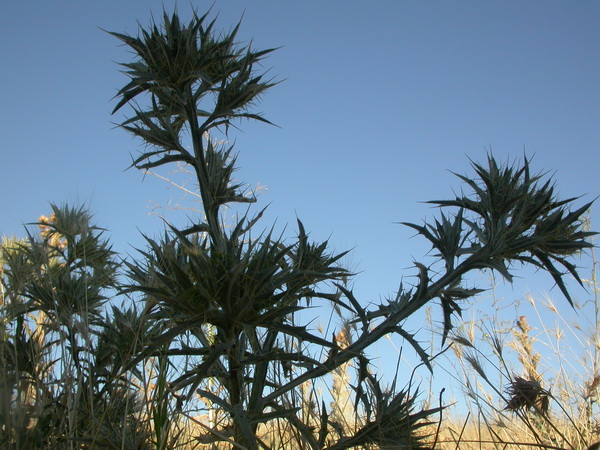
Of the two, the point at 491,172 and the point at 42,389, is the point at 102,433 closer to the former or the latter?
the point at 42,389

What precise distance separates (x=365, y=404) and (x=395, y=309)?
1.39ft

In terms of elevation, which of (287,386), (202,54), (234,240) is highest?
(202,54)

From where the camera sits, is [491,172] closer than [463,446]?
Yes

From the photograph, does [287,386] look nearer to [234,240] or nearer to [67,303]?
[234,240]

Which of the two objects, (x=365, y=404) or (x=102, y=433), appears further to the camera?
(x=365, y=404)

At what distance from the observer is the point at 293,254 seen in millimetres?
2346

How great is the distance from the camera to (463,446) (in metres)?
3.83

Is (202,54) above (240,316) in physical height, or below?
above

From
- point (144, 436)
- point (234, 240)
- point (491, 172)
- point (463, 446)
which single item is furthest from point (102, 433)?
point (463, 446)

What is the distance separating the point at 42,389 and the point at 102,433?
0.55 metres

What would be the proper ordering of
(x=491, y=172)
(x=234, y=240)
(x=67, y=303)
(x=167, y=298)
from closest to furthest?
(x=167, y=298) → (x=234, y=240) → (x=491, y=172) → (x=67, y=303)

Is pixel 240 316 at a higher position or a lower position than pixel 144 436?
higher

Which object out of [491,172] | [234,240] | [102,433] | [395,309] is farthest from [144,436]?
[491,172]

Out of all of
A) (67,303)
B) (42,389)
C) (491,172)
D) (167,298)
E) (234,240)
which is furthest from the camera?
(67,303)
